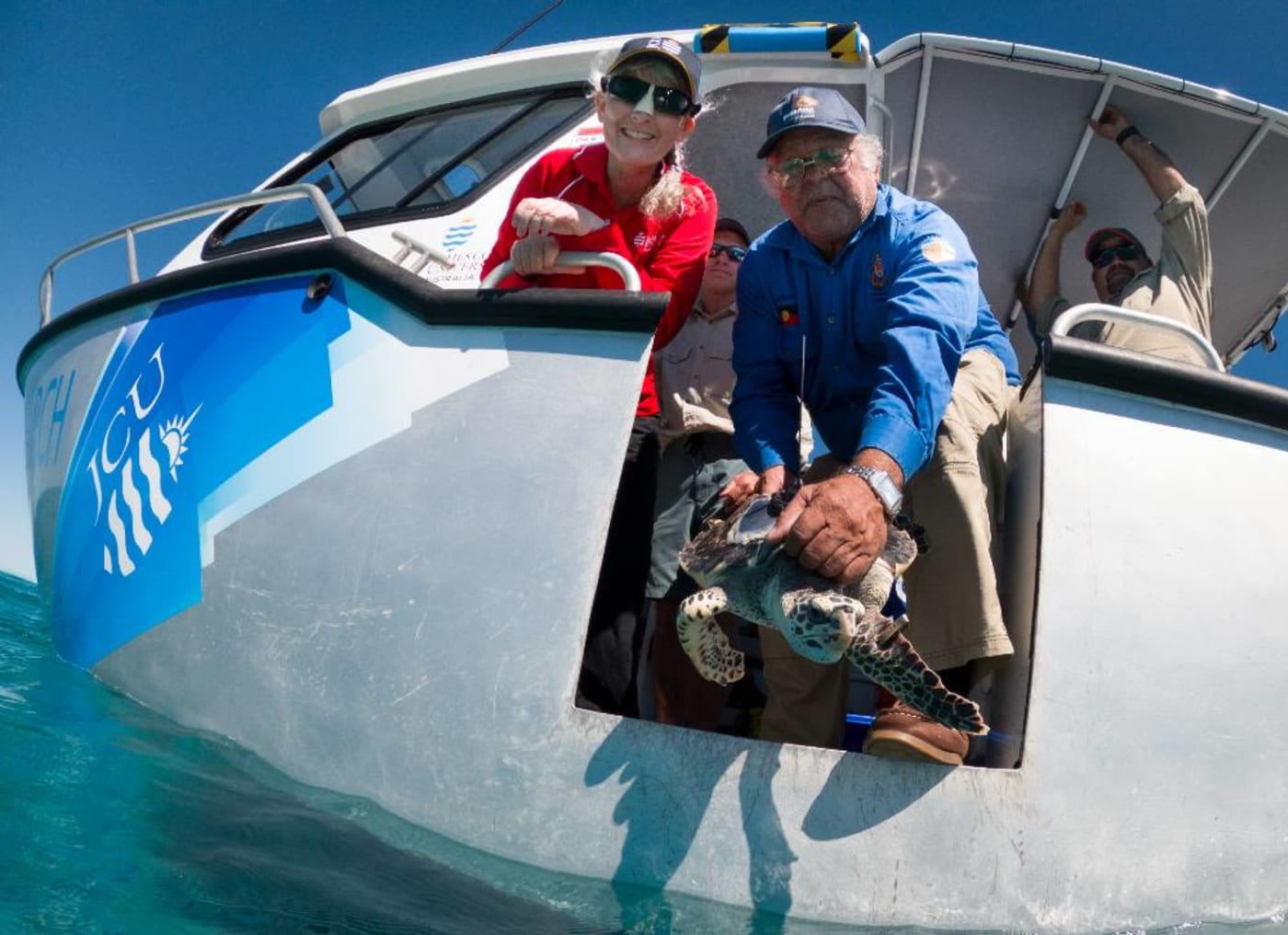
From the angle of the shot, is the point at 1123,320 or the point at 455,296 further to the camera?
the point at 455,296

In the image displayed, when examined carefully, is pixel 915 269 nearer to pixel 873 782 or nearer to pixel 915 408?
pixel 915 408

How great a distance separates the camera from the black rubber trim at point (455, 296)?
2072 mm

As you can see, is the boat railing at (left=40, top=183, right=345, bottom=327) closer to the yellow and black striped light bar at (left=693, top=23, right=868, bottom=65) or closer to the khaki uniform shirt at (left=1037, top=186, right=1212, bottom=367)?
the yellow and black striped light bar at (left=693, top=23, right=868, bottom=65)

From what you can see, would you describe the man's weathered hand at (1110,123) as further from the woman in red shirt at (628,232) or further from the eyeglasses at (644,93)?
the eyeglasses at (644,93)

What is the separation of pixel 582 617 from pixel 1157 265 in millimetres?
2414

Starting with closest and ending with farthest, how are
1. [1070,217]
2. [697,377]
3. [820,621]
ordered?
[820,621] < [697,377] < [1070,217]

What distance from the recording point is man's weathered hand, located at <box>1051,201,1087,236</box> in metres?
4.32

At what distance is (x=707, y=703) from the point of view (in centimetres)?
254

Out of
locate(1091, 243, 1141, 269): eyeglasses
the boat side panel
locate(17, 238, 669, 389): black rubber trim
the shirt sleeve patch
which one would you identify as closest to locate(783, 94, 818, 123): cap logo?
the shirt sleeve patch

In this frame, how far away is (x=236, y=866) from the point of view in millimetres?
1704

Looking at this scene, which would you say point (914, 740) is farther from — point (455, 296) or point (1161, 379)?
point (455, 296)

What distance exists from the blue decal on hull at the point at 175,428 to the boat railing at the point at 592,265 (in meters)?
0.39

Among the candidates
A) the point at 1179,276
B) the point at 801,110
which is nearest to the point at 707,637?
the point at 801,110

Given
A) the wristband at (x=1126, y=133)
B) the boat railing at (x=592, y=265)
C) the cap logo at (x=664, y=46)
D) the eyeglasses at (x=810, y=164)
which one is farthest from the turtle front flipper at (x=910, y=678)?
the wristband at (x=1126, y=133)
